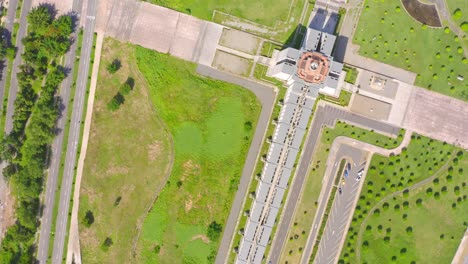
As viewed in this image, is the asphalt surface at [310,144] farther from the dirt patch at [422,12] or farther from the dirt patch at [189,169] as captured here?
the dirt patch at [422,12]

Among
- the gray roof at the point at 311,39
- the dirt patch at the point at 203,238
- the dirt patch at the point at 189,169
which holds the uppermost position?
the gray roof at the point at 311,39

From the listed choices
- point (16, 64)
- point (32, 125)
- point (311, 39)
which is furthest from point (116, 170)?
point (311, 39)

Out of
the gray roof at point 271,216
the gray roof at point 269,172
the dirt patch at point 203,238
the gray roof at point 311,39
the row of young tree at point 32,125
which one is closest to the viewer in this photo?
the gray roof at point 311,39

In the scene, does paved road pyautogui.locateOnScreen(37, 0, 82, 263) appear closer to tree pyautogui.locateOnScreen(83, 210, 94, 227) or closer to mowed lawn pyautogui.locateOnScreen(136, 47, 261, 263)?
tree pyautogui.locateOnScreen(83, 210, 94, 227)

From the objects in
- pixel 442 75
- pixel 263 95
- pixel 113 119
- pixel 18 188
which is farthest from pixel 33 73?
pixel 442 75

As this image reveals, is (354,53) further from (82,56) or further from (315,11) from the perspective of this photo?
(82,56)

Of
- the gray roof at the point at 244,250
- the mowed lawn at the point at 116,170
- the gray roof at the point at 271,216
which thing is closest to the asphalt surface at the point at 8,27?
the mowed lawn at the point at 116,170
